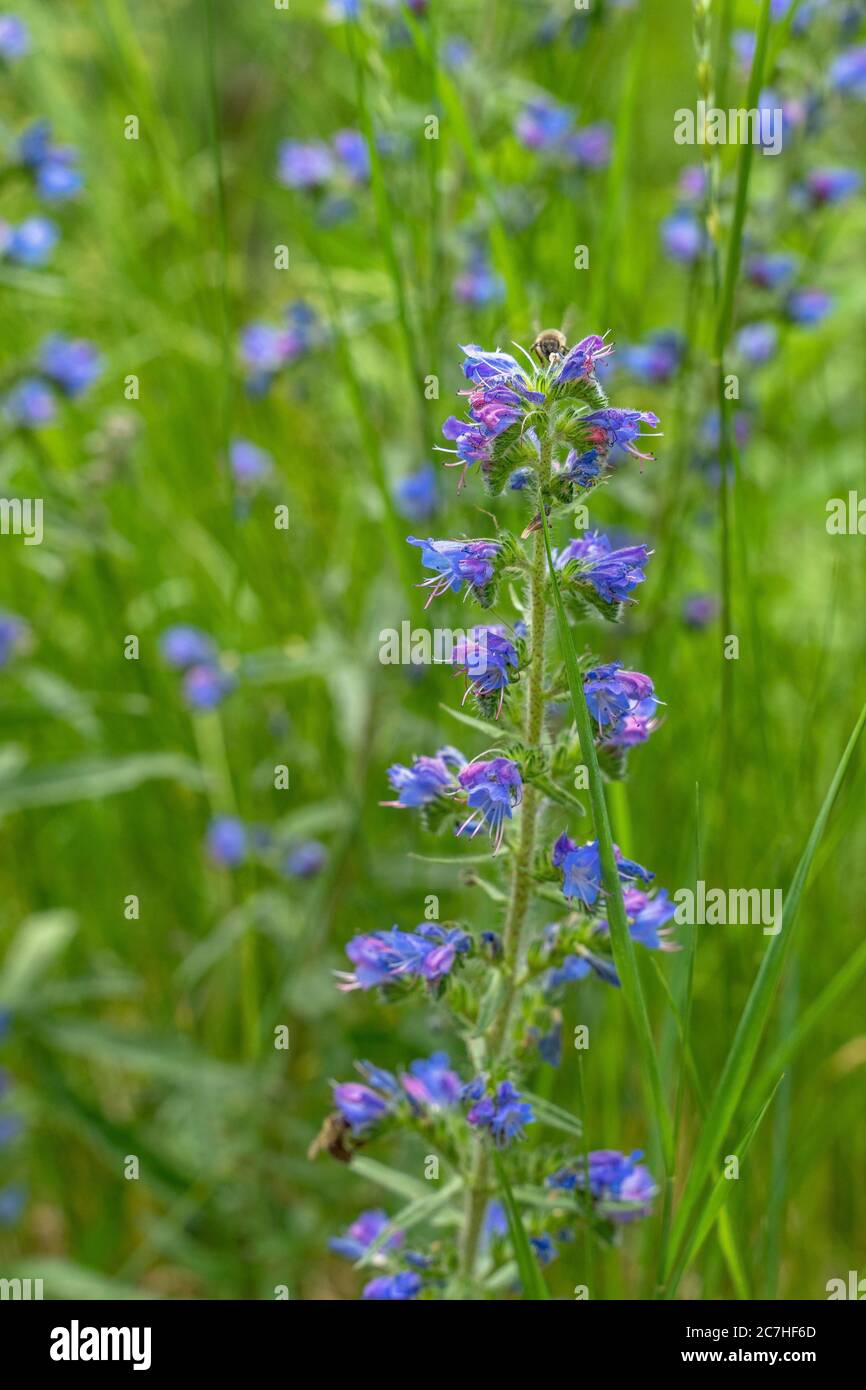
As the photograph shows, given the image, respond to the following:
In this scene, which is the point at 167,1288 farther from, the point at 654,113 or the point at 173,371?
the point at 654,113

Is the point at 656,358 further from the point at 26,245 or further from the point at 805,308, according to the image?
the point at 26,245

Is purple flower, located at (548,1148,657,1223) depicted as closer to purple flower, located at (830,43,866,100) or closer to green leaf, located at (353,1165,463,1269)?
green leaf, located at (353,1165,463,1269)

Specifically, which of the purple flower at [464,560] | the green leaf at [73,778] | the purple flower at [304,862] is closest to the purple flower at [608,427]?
the purple flower at [464,560]

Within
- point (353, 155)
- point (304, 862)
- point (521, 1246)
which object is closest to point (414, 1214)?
point (521, 1246)

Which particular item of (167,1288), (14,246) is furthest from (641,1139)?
(14,246)

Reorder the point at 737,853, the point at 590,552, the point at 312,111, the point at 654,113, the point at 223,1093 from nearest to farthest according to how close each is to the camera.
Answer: the point at 590,552
the point at 223,1093
the point at 737,853
the point at 312,111
the point at 654,113

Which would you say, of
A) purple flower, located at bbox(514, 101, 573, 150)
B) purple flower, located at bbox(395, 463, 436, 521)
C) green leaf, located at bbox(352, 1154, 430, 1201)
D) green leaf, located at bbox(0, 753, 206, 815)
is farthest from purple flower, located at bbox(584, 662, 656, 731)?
purple flower, located at bbox(514, 101, 573, 150)
